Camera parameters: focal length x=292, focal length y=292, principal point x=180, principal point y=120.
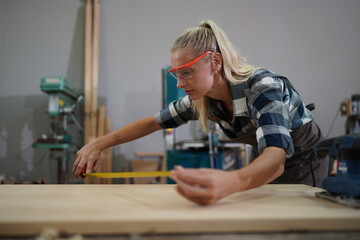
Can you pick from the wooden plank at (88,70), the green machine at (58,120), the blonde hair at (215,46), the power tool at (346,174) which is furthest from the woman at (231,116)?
the wooden plank at (88,70)

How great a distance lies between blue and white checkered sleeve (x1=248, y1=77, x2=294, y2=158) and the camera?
967mm

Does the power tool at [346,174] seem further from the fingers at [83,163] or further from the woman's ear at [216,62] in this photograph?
the fingers at [83,163]

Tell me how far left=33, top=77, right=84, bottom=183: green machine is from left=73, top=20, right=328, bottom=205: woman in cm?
204

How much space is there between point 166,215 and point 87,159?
0.87 metres

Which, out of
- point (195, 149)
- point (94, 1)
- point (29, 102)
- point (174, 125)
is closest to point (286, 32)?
point (195, 149)

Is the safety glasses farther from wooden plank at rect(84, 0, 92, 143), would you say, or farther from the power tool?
wooden plank at rect(84, 0, 92, 143)

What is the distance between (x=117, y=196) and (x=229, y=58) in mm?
798

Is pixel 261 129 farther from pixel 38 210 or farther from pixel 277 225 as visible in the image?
pixel 38 210

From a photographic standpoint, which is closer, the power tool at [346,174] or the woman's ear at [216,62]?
the power tool at [346,174]

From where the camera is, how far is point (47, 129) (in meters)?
4.04

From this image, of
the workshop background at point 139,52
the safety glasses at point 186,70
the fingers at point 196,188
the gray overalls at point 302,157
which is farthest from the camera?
the workshop background at point 139,52

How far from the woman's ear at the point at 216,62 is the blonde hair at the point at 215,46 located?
0.7 inches

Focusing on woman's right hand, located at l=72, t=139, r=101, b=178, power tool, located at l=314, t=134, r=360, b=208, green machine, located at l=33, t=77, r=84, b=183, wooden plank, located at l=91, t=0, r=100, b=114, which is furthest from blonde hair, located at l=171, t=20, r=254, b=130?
wooden plank, located at l=91, t=0, r=100, b=114

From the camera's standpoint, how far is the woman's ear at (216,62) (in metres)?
1.32
